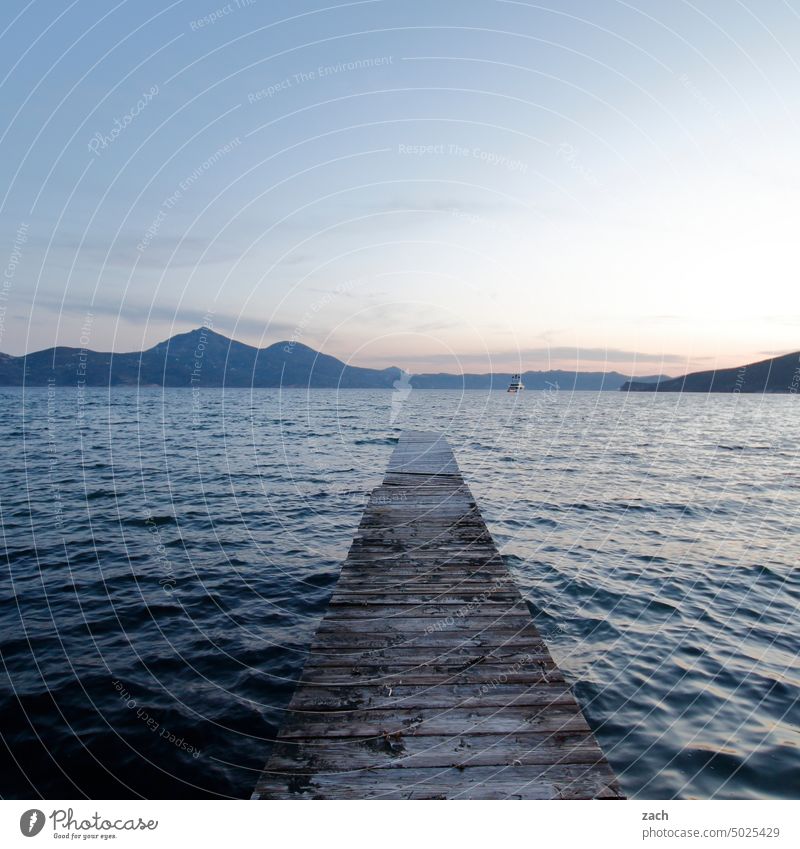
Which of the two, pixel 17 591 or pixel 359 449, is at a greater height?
pixel 17 591

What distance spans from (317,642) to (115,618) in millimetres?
5827

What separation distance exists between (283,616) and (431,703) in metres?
5.76

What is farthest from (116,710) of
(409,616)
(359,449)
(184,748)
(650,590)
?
(359,449)

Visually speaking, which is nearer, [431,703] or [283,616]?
[431,703]

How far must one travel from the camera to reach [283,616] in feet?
35.9

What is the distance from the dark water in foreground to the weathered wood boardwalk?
5.33ft

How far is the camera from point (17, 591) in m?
11.7

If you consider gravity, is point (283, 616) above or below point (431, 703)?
below

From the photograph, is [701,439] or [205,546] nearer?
[205,546]

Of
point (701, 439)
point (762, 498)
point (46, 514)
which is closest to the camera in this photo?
point (46, 514)

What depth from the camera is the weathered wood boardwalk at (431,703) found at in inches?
195

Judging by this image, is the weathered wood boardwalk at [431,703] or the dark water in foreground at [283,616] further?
the dark water in foreground at [283,616]

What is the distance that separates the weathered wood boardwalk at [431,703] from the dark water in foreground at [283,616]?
1.63 meters
